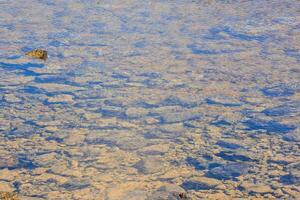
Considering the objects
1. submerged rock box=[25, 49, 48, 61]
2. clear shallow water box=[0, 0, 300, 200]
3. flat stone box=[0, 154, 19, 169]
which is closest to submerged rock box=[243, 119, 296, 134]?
clear shallow water box=[0, 0, 300, 200]

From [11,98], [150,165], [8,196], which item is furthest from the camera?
[11,98]

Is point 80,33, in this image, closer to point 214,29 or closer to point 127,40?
point 127,40

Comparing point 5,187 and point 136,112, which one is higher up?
point 136,112

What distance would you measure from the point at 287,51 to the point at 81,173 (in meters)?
3.52

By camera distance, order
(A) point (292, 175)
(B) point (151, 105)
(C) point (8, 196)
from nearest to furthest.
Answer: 1. (C) point (8, 196)
2. (A) point (292, 175)
3. (B) point (151, 105)

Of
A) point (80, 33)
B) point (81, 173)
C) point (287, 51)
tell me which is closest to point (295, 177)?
point (81, 173)

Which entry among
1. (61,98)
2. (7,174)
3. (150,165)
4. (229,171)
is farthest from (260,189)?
(61,98)

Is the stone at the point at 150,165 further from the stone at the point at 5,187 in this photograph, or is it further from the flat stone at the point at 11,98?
the flat stone at the point at 11,98

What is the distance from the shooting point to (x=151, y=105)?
16.9 feet

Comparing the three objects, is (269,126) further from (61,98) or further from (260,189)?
(61,98)

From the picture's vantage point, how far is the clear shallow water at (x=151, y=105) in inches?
156

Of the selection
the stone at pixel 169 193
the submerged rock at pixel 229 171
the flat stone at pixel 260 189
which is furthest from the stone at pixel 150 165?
the flat stone at pixel 260 189

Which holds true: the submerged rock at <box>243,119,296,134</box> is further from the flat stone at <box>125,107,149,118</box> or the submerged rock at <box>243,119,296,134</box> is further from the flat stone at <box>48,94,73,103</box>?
the flat stone at <box>48,94,73,103</box>

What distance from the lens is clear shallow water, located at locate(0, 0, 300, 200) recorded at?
13.0 ft
